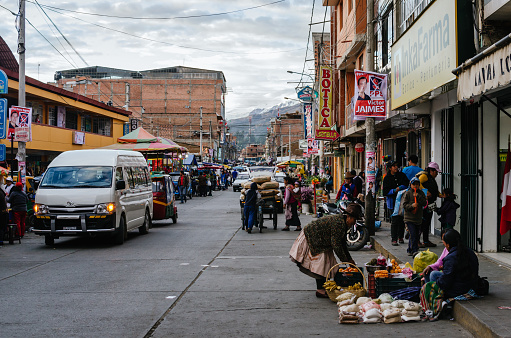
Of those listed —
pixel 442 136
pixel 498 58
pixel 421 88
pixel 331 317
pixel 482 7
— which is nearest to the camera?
pixel 498 58

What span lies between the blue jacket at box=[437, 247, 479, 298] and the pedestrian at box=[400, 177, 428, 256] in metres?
4.37

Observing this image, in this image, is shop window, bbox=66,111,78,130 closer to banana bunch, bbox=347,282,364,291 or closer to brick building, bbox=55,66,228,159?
banana bunch, bbox=347,282,364,291

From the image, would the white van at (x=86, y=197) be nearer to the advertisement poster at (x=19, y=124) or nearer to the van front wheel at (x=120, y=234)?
the van front wheel at (x=120, y=234)

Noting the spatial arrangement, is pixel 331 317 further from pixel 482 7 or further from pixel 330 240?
pixel 482 7

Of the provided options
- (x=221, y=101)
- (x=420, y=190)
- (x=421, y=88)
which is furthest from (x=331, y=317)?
(x=221, y=101)

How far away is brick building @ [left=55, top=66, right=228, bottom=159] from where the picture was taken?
9612cm

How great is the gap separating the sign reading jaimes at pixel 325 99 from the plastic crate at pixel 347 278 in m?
27.1

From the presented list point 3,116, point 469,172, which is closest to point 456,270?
point 469,172

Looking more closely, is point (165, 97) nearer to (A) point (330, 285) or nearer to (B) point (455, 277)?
(A) point (330, 285)

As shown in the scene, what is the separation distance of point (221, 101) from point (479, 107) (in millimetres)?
94888

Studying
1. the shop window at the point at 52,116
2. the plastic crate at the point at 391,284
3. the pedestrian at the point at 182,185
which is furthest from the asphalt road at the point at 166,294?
the shop window at the point at 52,116

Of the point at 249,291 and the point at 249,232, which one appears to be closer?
the point at 249,291

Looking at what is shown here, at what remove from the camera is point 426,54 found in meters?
12.4

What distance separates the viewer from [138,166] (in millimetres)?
18703
